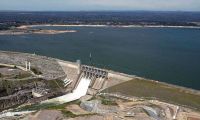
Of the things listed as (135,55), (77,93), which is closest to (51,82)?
(77,93)

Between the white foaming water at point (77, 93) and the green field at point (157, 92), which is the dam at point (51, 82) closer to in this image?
the white foaming water at point (77, 93)

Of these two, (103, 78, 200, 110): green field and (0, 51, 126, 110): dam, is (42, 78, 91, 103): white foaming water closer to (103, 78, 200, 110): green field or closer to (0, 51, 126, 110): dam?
(0, 51, 126, 110): dam

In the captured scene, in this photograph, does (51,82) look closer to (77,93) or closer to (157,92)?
(77,93)

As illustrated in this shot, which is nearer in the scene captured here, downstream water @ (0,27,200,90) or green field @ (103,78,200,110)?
green field @ (103,78,200,110)

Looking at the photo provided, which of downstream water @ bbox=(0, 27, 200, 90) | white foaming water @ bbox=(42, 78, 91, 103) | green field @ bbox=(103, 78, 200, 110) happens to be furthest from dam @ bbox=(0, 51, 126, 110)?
downstream water @ bbox=(0, 27, 200, 90)

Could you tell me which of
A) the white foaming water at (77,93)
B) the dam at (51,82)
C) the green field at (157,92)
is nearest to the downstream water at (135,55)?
the green field at (157,92)

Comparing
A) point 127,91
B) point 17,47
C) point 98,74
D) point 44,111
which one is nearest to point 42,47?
point 17,47

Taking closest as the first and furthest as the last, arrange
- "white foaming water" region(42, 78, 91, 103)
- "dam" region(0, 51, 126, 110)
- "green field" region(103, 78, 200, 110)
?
"green field" region(103, 78, 200, 110) < "white foaming water" region(42, 78, 91, 103) < "dam" region(0, 51, 126, 110)
